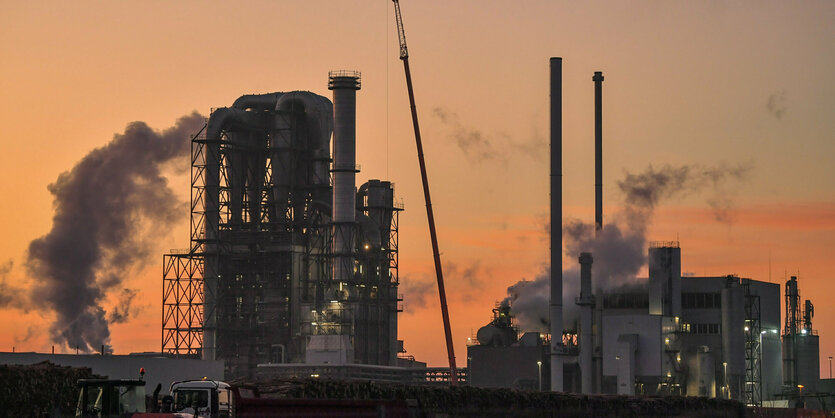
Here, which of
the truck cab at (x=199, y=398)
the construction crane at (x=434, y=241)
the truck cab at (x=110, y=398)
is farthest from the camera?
the construction crane at (x=434, y=241)

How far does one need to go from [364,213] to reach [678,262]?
3000 cm

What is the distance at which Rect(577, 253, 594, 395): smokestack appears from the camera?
11162 cm

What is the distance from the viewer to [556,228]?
110 m

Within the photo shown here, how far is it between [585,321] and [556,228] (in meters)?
8.40

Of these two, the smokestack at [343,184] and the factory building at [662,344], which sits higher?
the smokestack at [343,184]

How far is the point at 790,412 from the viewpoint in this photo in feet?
311

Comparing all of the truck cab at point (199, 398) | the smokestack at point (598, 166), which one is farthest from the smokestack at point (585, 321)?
the truck cab at point (199, 398)

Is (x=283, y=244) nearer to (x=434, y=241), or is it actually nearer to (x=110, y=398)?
(x=434, y=241)

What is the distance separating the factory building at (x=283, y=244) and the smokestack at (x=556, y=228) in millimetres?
16937

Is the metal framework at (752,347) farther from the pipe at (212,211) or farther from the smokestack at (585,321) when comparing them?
the pipe at (212,211)

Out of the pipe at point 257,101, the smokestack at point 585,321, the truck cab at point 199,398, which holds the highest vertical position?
the pipe at point 257,101

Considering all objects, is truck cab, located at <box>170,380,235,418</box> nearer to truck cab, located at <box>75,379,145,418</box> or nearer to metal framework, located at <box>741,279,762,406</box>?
truck cab, located at <box>75,379,145,418</box>

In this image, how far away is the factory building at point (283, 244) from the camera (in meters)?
115

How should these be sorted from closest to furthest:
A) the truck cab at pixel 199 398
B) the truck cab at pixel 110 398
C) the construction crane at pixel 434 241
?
the truck cab at pixel 110 398, the truck cab at pixel 199 398, the construction crane at pixel 434 241
